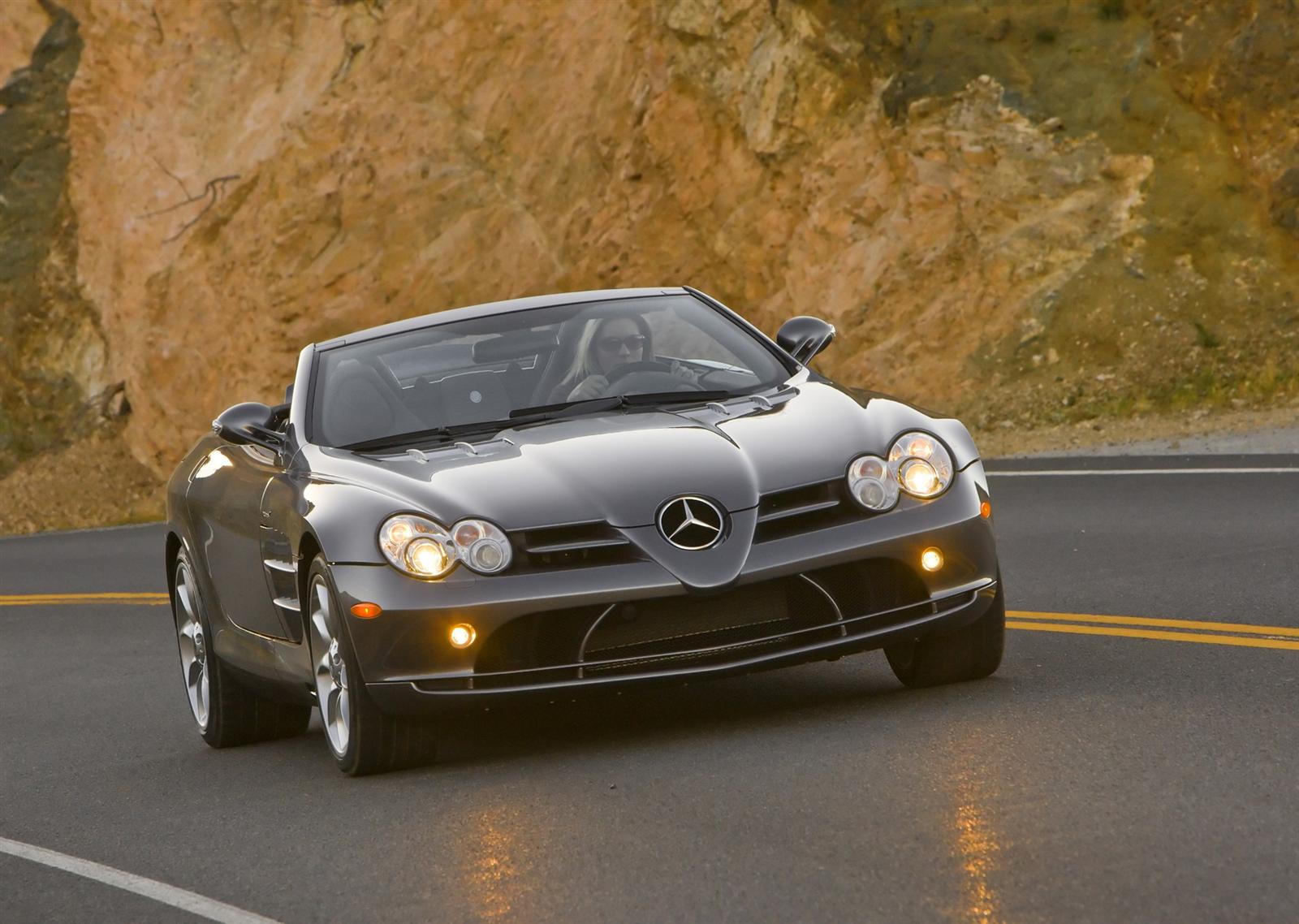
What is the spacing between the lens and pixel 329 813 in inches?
271

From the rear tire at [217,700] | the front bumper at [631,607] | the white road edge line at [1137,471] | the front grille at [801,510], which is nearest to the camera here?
the front bumper at [631,607]

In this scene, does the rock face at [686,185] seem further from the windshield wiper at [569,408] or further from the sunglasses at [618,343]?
the windshield wiper at [569,408]

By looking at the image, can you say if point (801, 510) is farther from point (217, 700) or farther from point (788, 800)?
point (217, 700)

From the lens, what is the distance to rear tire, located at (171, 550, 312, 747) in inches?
348

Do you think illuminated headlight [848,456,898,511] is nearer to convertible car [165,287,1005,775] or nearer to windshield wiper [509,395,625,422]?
convertible car [165,287,1005,775]

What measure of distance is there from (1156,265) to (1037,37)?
3.94m

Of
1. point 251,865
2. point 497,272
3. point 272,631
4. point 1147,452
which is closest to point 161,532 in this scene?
point 497,272

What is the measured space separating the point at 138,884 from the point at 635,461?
203cm

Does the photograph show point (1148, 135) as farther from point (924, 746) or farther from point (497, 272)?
point (924, 746)

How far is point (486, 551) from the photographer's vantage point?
22.3 feet

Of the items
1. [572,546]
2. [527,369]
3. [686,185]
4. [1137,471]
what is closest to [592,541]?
[572,546]

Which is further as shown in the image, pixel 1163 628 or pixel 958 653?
pixel 1163 628

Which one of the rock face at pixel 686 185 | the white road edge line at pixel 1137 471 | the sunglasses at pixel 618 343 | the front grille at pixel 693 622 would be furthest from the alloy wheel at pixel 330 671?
the rock face at pixel 686 185

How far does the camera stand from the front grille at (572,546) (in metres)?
6.77
